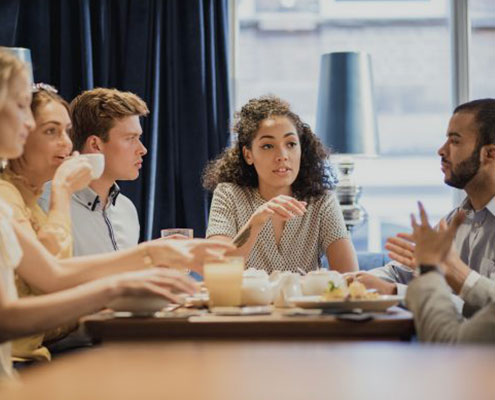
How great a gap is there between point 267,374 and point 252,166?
2.72 m

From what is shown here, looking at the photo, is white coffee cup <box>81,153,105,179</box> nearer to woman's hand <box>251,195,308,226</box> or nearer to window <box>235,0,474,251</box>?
woman's hand <box>251,195,308,226</box>

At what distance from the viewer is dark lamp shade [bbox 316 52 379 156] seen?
4.61 meters

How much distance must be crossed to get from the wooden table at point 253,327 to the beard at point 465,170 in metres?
1.27

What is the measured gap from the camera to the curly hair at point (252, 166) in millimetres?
3588

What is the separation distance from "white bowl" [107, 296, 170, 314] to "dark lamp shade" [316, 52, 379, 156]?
8.93 ft

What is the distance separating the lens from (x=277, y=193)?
350 cm

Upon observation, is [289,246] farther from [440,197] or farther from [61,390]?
[61,390]

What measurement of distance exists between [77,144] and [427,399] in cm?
273

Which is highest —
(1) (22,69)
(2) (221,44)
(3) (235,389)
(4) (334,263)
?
(2) (221,44)

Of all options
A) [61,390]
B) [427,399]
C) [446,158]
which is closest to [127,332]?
[61,390]

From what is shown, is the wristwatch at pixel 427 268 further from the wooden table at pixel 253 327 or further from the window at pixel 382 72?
the window at pixel 382 72

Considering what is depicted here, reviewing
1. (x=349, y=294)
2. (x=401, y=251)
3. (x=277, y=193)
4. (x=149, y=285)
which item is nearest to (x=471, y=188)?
(x=401, y=251)

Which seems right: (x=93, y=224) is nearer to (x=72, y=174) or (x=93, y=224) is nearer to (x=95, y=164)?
(x=95, y=164)

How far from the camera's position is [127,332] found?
1945 mm
